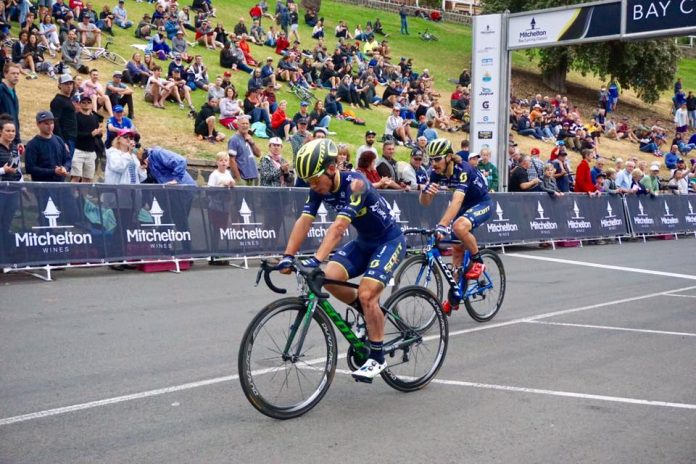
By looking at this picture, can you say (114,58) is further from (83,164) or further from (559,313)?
(559,313)

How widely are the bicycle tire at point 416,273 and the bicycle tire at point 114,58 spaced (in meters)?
21.2

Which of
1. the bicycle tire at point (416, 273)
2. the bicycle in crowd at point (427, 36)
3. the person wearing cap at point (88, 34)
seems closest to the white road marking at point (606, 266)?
the bicycle tire at point (416, 273)

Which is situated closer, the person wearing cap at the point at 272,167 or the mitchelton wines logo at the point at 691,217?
the person wearing cap at the point at 272,167

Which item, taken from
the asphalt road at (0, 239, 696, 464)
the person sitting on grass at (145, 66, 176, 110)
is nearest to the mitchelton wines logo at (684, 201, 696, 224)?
the asphalt road at (0, 239, 696, 464)

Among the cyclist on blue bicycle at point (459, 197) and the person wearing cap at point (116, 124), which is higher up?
the person wearing cap at point (116, 124)

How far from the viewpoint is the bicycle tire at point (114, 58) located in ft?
92.5

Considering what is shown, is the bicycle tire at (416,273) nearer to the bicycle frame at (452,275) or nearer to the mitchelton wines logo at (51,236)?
the bicycle frame at (452,275)

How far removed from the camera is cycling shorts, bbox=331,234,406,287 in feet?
22.2

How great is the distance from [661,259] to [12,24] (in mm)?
20530

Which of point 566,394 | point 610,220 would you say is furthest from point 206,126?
point 566,394

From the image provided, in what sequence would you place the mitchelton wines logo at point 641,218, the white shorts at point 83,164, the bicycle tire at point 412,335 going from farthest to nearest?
the mitchelton wines logo at point 641,218, the white shorts at point 83,164, the bicycle tire at point 412,335

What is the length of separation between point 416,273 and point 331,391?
2.94 m

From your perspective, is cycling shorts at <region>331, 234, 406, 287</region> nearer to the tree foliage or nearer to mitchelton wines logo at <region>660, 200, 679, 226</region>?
mitchelton wines logo at <region>660, 200, 679, 226</region>

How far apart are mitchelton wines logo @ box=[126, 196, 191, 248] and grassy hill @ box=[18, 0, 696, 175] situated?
28.5ft
